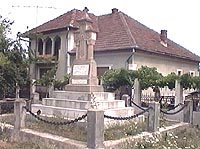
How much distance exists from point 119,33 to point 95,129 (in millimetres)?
16068

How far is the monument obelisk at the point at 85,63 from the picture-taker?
1068cm

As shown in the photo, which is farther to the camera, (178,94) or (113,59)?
(113,59)

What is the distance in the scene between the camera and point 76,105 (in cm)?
985

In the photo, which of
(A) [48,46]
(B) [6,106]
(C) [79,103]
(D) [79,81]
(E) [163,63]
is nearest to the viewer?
(C) [79,103]

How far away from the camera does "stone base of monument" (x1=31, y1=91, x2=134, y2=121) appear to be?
31.7 feet

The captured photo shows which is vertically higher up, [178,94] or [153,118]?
[178,94]

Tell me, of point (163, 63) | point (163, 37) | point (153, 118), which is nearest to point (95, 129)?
point (153, 118)

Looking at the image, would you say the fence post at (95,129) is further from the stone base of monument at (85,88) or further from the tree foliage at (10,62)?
the tree foliage at (10,62)

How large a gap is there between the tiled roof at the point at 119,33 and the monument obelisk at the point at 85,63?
8.48m

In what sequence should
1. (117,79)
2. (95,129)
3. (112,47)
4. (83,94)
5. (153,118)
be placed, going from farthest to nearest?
(112,47), (117,79), (83,94), (153,118), (95,129)

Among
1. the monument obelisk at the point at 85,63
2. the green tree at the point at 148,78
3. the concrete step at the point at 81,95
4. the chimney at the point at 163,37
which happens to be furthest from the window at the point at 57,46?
the concrete step at the point at 81,95

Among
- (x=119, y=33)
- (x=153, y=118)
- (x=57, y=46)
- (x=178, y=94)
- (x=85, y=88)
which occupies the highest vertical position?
(x=119, y=33)

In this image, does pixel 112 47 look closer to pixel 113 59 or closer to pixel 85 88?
pixel 113 59

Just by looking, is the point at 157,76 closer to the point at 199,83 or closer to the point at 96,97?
the point at 199,83
